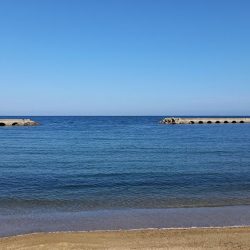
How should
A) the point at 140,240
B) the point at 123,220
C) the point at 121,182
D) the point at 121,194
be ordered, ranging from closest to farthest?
the point at 140,240 → the point at 123,220 → the point at 121,194 → the point at 121,182

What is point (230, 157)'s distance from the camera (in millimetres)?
35250

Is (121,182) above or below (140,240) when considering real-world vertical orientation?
below

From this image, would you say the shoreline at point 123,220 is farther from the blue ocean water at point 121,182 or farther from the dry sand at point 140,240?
the blue ocean water at point 121,182

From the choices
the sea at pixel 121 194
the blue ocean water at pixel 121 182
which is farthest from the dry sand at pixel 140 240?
the blue ocean water at pixel 121 182

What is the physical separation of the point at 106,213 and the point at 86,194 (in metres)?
3.89

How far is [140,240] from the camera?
12.3m

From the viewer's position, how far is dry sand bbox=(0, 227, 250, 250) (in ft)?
38.5

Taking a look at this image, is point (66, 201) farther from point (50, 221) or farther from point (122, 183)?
point (122, 183)

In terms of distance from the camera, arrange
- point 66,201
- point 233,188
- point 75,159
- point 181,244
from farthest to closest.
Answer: point 75,159 < point 233,188 < point 66,201 < point 181,244

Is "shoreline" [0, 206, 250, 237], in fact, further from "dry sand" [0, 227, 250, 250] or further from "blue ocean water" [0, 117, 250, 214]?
"blue ocean water" [0, 117, 250, 214]

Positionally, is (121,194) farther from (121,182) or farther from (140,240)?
(140,240)

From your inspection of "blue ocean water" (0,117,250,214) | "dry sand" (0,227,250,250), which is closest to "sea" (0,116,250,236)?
"blue ocean water" (0,117,250,214)

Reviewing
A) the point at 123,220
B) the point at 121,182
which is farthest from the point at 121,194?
the point at 123,220

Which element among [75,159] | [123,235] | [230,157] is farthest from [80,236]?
[230,157]
